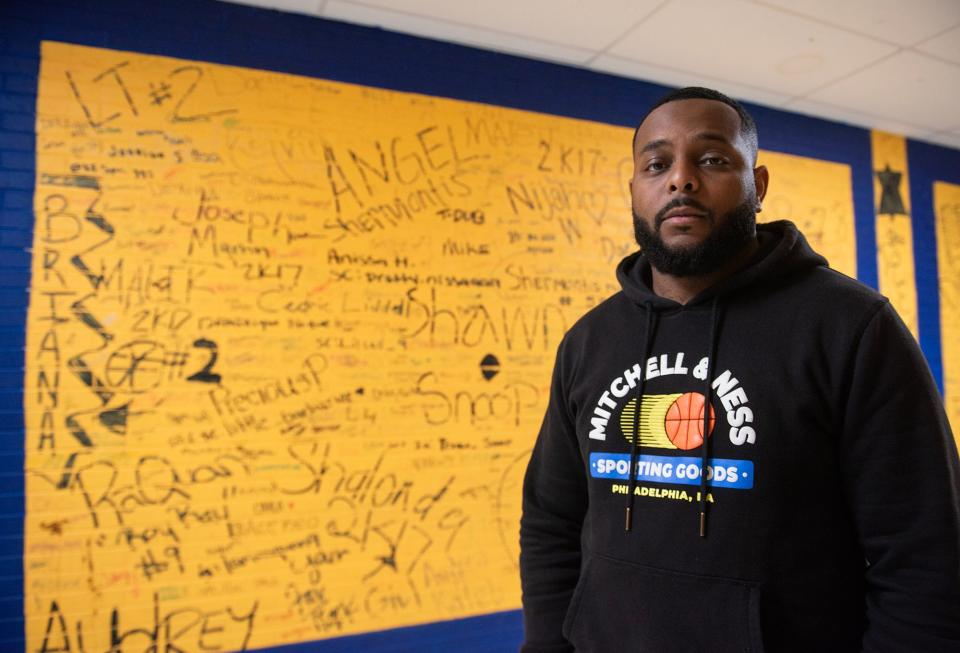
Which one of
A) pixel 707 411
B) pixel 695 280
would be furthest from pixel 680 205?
pixel 707 411

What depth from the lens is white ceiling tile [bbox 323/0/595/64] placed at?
2527 mm

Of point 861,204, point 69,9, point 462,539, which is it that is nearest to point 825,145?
point 861,204

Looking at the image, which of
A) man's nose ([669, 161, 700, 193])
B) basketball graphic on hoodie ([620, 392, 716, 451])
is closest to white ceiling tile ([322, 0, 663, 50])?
man's nose ([669, 161, 700, 193])

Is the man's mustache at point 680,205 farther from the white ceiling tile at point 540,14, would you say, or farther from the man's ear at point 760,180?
the white ceiling tile at point 540,14

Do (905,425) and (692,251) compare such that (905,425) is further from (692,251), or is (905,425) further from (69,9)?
(69,9)

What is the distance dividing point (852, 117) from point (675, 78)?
1325 mm

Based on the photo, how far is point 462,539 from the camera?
8.60ft

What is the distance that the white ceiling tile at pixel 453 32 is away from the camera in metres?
2.53

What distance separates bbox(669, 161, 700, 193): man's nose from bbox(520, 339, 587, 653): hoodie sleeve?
1.45 feet

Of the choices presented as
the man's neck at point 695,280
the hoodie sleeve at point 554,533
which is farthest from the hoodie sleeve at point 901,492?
the hoodie sleeve at point 554,533

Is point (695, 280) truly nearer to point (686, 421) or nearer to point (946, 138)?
point (686, 421)

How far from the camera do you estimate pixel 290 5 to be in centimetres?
247

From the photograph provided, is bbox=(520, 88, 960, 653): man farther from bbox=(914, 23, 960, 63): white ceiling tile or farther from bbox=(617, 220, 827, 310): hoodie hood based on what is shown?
bbox=(914, 23, 960, 63): white ceiling tile

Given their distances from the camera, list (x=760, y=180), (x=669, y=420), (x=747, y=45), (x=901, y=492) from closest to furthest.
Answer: (x=901, y=492) < (x=669, y=420) < (x=760, y=180) < (x=747, y=45)
